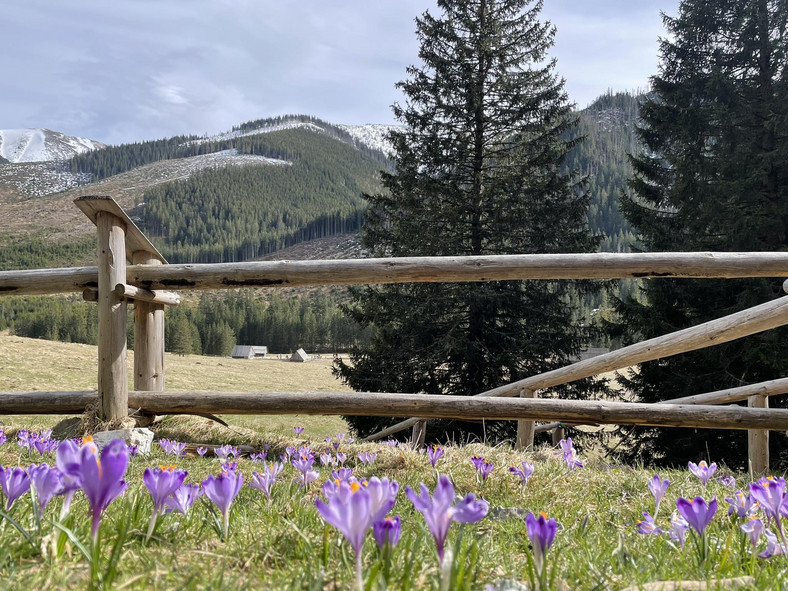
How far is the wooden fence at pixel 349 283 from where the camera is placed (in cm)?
369

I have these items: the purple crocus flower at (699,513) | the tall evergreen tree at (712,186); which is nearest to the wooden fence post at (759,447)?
the purple crocus flower at (699,513)

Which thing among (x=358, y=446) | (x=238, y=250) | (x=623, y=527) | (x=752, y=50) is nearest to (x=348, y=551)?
(x=623, y=527)

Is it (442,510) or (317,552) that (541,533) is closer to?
(442,510)

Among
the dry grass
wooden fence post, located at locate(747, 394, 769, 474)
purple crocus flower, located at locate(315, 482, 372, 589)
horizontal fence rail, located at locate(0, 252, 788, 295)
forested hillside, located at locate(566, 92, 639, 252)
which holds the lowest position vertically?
the dry grass

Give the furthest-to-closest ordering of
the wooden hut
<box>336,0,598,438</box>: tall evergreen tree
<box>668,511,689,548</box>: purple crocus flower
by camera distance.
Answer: the wooden hut → <box>336,0,598,438</box>: tall evergreen tree → <box>668,511,689,548</box>: purple crocus flower

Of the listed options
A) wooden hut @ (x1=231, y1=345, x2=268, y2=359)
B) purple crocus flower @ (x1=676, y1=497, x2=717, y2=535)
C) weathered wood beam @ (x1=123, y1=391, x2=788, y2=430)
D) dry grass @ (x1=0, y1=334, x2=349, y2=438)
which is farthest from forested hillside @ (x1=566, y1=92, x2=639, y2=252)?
purple crocus flower @ (x1=676, y1=497, x2=717, y2=535)

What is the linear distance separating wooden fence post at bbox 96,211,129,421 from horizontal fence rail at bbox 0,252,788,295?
0.22 m

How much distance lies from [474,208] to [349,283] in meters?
13.1

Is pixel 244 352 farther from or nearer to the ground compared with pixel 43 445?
nearer to the ground

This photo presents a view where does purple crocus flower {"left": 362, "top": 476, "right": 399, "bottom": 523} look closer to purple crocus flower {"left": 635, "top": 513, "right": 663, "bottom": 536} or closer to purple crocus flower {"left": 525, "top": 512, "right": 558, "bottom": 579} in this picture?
purple crocus flower {"left": 525, "top": 512, "right": 558, "bottom": 579}

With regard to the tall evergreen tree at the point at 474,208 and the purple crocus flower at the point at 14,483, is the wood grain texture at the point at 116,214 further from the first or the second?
the tall evergreen tree at the point at 474,208

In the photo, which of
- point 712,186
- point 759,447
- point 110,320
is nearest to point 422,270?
point 110,320

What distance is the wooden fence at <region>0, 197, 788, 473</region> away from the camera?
12.1 ft

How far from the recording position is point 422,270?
4.02m
